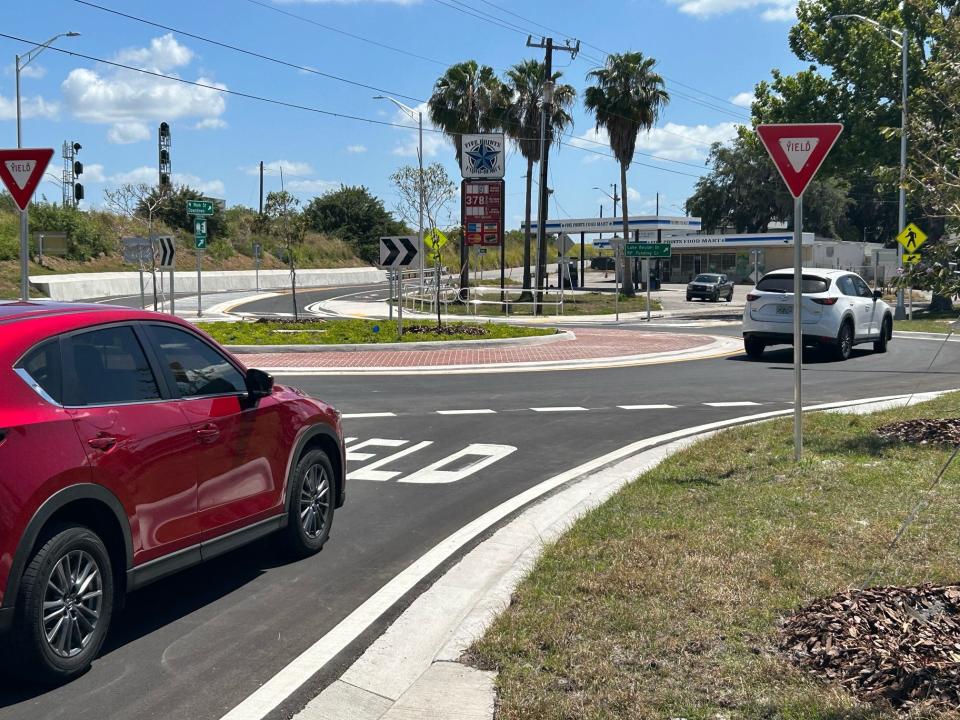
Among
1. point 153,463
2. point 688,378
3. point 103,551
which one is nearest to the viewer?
point 103,551

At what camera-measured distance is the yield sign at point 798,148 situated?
8.81 m

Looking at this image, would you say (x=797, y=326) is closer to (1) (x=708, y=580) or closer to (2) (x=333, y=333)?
(1) (x=708, y=580)

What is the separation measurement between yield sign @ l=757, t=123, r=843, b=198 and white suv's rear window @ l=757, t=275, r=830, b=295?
38.8 ft

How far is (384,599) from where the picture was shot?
6.05 metres

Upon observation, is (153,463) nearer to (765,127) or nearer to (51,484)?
(51,484)

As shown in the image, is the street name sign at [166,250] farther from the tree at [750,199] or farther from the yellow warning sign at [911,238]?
the tree at [750,199]

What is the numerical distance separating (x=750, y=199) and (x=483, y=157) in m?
62.1

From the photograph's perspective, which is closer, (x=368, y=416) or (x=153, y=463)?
(x=153, y=463)

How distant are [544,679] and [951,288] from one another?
5.34 m

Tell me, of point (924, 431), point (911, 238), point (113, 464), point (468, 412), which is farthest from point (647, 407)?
point (911, 238)

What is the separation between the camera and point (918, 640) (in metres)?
4.45

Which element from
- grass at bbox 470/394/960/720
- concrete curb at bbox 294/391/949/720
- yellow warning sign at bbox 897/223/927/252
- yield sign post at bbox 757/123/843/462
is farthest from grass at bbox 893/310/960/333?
concrete curb at bbox 294/391/949/720

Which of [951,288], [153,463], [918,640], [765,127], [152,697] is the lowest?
[152,697]

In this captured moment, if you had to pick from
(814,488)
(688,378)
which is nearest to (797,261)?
(814,488)
